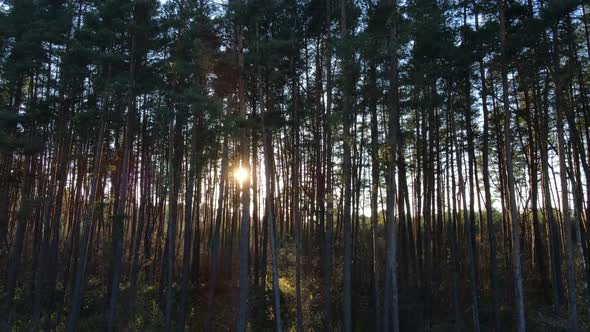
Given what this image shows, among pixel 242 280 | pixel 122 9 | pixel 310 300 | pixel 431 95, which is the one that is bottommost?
pixel 310 300

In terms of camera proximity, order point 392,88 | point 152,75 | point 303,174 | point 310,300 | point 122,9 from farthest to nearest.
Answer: point 303,174
point 310,300
point 152,75
point 122,9
point 392,88

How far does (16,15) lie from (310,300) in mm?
14835

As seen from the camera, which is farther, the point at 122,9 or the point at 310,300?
the point at 310,300

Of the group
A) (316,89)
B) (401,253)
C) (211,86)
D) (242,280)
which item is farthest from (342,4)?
(401,253)

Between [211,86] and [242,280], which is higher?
[211,86]

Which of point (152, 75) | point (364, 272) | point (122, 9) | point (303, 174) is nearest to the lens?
point (122, 9)

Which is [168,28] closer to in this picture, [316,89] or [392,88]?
[316,89]

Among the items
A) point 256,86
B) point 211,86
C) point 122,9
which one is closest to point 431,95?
point 256,86

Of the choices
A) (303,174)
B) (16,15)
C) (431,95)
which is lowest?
(303,174)

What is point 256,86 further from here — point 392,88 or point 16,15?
point 16,15

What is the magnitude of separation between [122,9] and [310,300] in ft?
37.2

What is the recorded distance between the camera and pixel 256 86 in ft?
46.2

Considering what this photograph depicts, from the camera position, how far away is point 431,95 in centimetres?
1354

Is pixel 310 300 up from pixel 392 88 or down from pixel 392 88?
down
